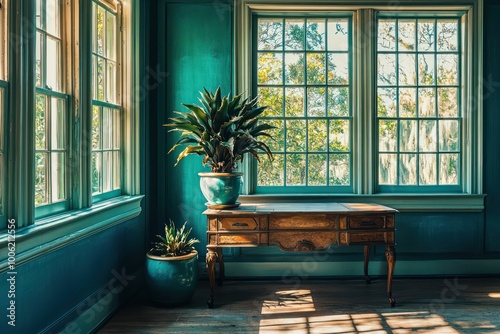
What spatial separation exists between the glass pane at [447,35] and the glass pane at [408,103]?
562mm

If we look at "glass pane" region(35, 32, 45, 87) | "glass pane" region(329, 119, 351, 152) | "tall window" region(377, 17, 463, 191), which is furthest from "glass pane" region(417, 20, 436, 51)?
"glass pane" region(35, 32, 45, 87)

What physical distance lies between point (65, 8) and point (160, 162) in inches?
76.3

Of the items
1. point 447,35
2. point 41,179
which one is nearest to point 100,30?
point 41,179

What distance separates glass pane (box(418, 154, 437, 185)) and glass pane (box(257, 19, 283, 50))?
1.95 m

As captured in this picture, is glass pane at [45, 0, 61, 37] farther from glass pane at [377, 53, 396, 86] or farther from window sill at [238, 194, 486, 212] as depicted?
glass pane at [377, 53, 396, 86]

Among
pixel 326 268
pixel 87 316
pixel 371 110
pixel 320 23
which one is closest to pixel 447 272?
pixel 326 268

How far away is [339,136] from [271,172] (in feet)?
2.72

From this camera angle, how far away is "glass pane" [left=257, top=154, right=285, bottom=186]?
483cm

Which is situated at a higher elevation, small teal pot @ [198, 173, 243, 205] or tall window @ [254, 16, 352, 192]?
tall window @ [254, 16, 352, 192]

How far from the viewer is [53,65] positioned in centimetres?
300

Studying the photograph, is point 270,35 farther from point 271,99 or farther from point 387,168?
point 387,168

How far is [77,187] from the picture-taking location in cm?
320

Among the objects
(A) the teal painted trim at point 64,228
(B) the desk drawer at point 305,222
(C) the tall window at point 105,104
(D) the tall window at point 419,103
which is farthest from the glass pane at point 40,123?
(D) the tall window at point 419,103

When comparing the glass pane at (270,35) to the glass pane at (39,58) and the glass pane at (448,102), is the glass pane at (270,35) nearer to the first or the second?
the glass pane at (448,102)
